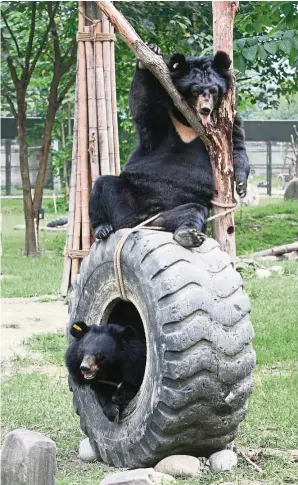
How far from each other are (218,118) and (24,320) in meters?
4.03

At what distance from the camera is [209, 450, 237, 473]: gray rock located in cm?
417

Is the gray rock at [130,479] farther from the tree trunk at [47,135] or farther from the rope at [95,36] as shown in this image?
the tree trunk at [47,135]

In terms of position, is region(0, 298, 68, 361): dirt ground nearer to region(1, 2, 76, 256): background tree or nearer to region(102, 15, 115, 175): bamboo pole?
region(102, 15, 115, 175): bamboo pole

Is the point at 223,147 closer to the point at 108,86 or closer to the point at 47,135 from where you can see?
the point at 108,86

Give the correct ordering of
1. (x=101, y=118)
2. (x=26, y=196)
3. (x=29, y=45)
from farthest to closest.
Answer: (x=26, y=196)
(x=29, y=45)
(x=101, y=118)

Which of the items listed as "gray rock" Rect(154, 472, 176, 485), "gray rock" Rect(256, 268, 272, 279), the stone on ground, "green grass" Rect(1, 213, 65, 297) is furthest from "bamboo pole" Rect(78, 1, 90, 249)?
the stone on ground

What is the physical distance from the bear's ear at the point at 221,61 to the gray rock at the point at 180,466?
6.60ft

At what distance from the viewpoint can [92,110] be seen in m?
8.25

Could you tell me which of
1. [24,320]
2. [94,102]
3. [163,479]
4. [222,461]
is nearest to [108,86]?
[94,102]

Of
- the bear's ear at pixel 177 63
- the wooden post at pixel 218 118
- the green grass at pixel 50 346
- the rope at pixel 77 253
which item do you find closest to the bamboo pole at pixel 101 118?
the rope at pixel 77 253

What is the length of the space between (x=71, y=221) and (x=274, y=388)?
3497 mm

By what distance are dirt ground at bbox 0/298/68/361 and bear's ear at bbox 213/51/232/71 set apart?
3140 millimetres

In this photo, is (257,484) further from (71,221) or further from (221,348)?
→ (71,221)

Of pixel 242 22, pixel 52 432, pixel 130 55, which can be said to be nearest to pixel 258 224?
pixel 130 55
